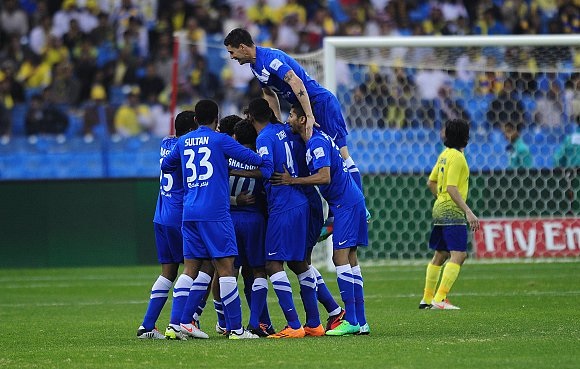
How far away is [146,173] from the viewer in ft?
66.8

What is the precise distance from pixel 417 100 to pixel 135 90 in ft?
17.9

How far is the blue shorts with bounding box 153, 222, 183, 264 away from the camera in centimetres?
1029

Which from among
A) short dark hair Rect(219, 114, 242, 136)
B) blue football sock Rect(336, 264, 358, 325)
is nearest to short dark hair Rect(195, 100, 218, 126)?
short dark hair Rect(219, 114, 242, 136)

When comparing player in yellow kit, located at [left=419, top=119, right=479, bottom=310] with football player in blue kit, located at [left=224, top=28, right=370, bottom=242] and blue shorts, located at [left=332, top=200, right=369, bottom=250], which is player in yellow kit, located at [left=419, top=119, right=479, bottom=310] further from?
blue shorts, located at [left=332, top=200, right=369, bottom=250]

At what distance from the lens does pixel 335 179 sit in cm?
1008

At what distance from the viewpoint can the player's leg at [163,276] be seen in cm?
1010

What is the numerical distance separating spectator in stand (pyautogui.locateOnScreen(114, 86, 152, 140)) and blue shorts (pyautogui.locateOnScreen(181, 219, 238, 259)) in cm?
1012

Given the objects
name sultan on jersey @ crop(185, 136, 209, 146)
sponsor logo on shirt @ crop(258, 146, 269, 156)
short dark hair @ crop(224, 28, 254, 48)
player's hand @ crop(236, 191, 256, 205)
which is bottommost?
player's hand @ crop(236, 191, 256, 205)

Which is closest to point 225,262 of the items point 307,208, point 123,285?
point 307,208

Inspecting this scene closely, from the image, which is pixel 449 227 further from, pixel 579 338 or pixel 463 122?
pixel 579 338

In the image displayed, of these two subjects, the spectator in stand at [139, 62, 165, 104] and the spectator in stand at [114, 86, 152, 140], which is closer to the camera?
the spectator in stand at [114, 86, 152, 140]

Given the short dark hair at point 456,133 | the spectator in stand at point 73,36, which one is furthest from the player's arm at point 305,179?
the spectator in stand at point 73,36

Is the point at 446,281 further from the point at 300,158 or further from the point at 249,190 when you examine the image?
the point at 249,190

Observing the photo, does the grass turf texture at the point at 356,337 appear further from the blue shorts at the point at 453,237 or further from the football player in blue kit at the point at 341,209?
the blue shorts at the point at 453,237
